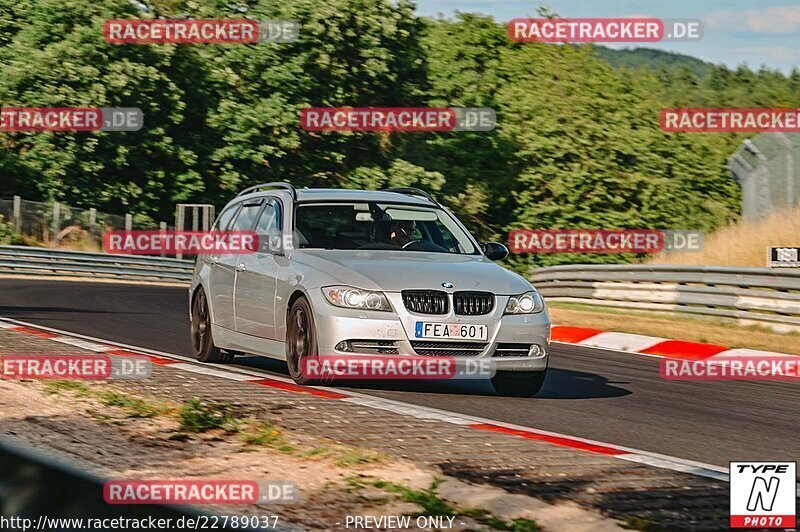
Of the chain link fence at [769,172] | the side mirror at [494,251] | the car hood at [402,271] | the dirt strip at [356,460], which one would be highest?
the chain link fence at [769,172]

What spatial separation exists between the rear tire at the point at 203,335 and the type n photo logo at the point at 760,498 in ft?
24.1

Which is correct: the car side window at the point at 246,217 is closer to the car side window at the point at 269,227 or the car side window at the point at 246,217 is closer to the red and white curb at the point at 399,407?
the car side window at the point at 269,227

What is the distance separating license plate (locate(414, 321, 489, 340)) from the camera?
10.3 metres

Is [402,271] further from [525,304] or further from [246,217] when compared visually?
[246,217]

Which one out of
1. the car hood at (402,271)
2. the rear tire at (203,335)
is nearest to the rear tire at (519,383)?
the car hood at (402,271)

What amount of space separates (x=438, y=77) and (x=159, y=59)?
12.6 meters

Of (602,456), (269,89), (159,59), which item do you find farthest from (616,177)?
(602,456)

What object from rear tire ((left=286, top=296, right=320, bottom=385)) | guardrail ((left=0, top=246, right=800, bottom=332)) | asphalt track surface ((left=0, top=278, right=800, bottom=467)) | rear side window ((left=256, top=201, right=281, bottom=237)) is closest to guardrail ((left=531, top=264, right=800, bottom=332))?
guardrail ((left=0, top=246, right=800, bottom=332))

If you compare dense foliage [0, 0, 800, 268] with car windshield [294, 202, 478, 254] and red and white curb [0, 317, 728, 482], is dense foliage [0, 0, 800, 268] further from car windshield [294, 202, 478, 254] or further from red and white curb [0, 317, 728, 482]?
car windshield [294, 202, 478, 254]

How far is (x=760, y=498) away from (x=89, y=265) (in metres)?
34.5

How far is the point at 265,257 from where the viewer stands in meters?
11.6

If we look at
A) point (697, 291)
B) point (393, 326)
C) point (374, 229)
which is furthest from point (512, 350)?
point (697, 291)

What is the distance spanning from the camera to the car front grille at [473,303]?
10375 mm

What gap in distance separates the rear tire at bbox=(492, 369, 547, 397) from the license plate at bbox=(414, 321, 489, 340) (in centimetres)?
57
